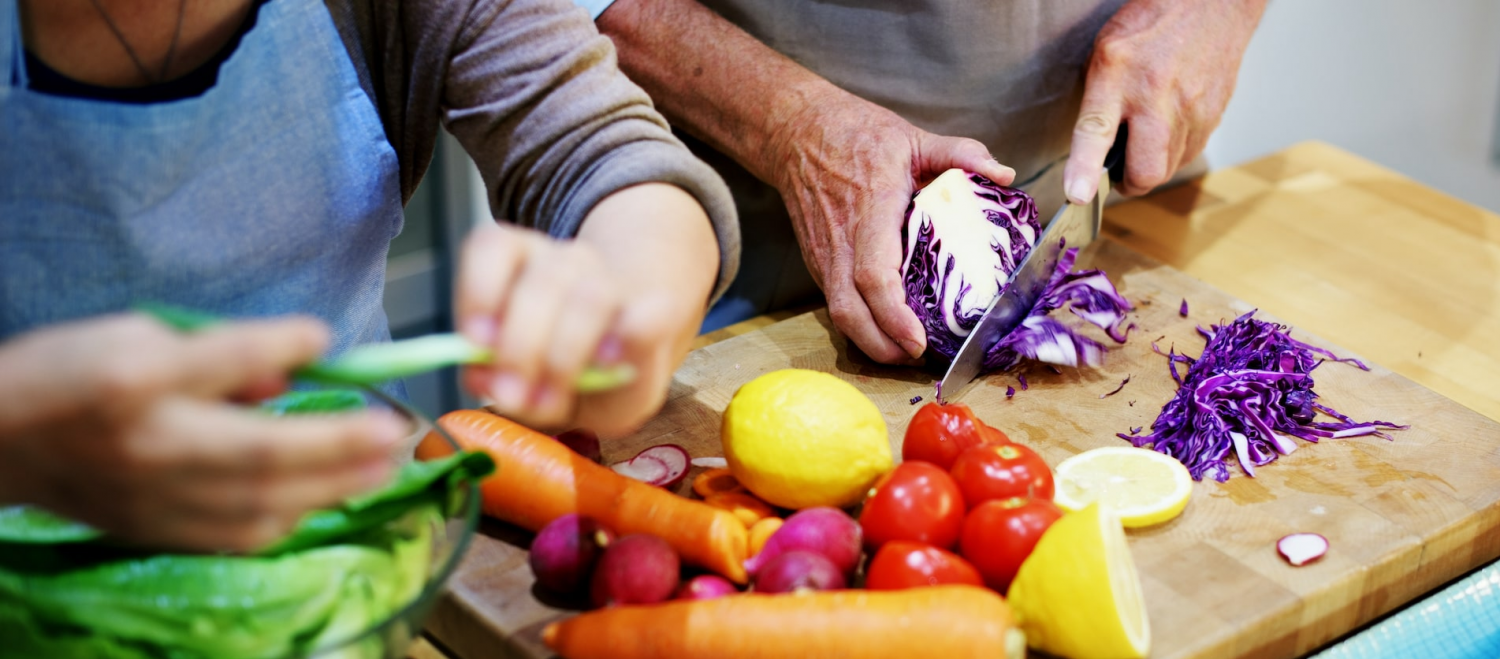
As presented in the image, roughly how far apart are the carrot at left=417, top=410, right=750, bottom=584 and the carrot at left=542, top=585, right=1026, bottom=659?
11 centimetres

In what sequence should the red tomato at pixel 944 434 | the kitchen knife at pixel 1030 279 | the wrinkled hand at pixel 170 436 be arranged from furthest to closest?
the kitchen knife at pixel 1030 279, the red tomato at pixel 944 434, the wrinkled hand at pixel 170 436

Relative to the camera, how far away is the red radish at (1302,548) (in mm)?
1253

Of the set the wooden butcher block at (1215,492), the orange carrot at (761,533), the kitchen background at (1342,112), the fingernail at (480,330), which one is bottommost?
the kitchen background at (1342,112)

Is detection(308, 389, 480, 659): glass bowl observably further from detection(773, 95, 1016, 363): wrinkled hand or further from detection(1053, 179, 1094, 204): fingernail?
detection(1053, 179, 1094, 204): fingernail

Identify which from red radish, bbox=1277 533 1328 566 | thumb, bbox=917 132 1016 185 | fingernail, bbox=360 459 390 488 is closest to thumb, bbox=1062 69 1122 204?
thumb, bbox=917 132 1016 185

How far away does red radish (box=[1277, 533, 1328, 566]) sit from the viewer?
4.11ft

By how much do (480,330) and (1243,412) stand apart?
3.43ft

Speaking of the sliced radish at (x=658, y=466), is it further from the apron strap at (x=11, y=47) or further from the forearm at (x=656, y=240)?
the apron strap at (x=11, y=47)

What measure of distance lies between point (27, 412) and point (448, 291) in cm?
270

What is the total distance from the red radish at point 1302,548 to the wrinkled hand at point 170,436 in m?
0.97

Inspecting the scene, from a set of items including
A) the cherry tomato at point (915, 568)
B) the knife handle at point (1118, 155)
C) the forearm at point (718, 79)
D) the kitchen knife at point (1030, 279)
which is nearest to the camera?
the cherry tomato at point (915, 568)

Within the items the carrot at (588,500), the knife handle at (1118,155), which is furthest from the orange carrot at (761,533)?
the knife handle at (1118,155)

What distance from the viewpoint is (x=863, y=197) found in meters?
1.68

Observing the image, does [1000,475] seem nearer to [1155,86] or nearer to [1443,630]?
[1443,630]
